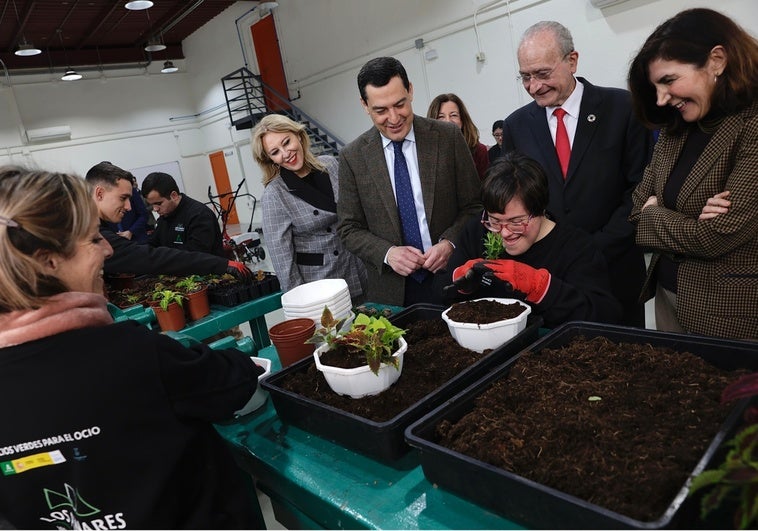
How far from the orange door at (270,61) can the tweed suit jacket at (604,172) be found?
9.51 meters

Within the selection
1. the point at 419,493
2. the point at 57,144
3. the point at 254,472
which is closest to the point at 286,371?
the point at 254,472

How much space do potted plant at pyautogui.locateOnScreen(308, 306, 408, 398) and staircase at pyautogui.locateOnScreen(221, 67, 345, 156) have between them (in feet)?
29.3

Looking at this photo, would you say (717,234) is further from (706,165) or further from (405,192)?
(405,192)

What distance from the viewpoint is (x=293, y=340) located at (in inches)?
55.9

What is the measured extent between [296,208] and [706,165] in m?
1.70

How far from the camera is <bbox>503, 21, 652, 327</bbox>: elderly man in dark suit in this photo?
73.4 inches

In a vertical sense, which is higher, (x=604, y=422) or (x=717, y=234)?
(x=717, y=234)

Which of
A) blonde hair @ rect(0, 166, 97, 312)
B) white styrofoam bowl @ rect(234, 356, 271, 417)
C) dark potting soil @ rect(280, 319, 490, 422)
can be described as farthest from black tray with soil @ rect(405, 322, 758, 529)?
blonde hair @ rect(0, 166, 97, 312)

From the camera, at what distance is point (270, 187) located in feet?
8.13

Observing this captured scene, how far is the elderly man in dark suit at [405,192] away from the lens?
2092 millimetres

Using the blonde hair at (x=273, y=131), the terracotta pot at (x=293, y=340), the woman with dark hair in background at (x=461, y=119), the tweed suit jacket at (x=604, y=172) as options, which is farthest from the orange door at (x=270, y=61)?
the terracotta pot at (x=293, y=340)

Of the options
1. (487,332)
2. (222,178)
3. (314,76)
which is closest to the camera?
(487,332)

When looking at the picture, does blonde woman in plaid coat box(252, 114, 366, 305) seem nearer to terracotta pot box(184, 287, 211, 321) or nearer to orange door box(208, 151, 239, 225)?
terracotta pot box(184, 287, 211, 321)

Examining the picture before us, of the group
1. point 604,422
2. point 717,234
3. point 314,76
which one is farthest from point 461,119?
point 314,76
